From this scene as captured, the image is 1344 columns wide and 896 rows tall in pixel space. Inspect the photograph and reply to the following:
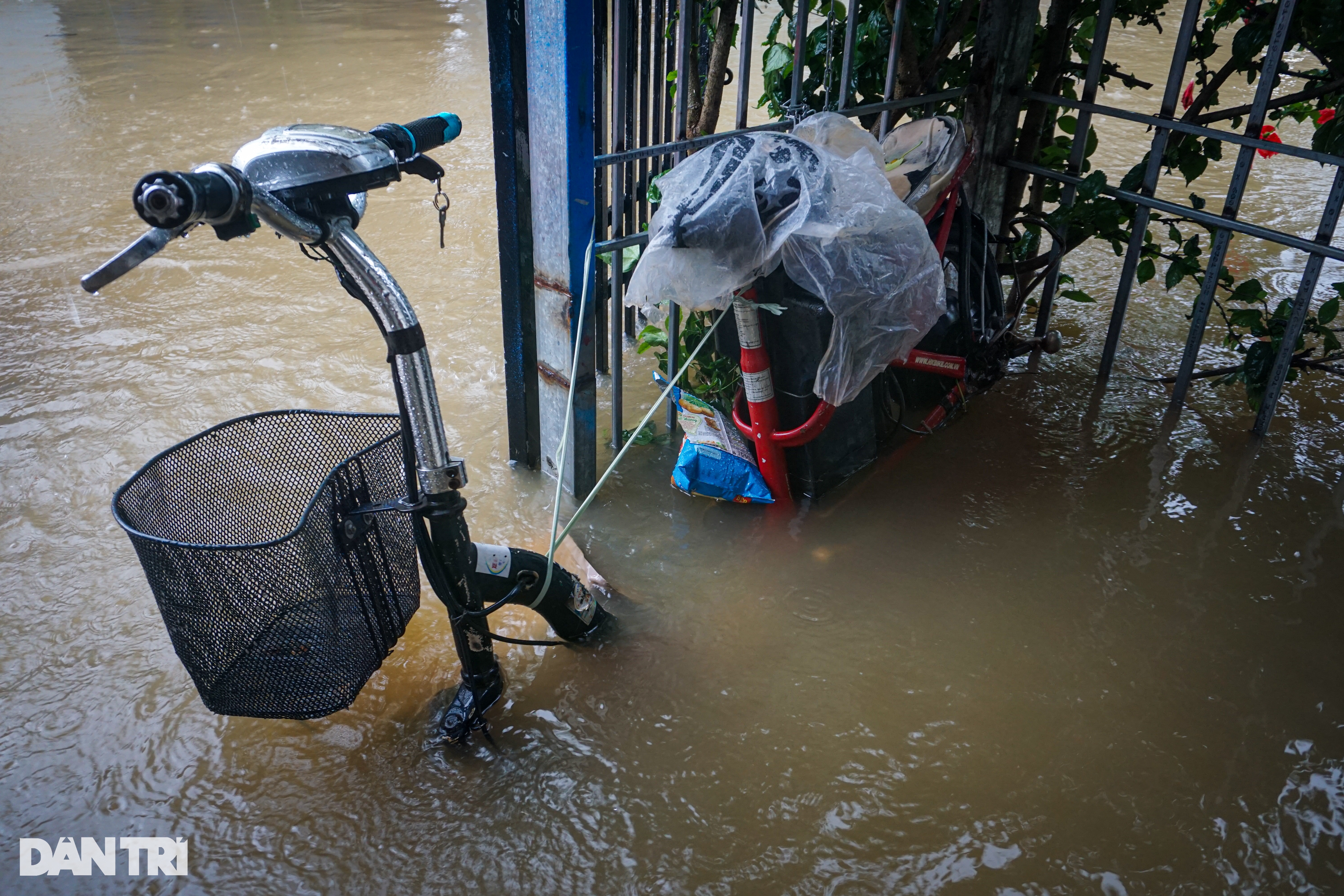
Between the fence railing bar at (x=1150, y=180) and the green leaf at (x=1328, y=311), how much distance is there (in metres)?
0.40

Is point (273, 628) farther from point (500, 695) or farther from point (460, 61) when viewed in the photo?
point (460, 61)

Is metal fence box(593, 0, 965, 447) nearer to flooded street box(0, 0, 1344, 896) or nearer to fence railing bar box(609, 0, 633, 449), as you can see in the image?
fence railing bar box(609, 0, 633, 449)

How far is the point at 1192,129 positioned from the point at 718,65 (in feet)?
5.40

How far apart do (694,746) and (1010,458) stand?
5.81 ft

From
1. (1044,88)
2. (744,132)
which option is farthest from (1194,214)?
(744,132)

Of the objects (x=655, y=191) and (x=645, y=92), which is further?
(x=645, y=92)

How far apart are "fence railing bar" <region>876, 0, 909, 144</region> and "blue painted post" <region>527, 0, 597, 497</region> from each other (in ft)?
3.71

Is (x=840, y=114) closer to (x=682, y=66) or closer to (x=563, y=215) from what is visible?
(x=682, y=66)

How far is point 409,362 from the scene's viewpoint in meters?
1.79

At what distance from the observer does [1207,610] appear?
2.68 meters

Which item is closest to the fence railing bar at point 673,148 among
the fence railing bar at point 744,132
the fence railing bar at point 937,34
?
the fence railing bar at point 744,132

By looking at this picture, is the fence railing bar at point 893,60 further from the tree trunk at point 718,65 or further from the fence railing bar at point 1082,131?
the fence railing bar at point 1082,131

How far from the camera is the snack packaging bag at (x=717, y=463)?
2982 millimetres

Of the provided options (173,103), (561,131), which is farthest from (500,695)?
(173,103)
